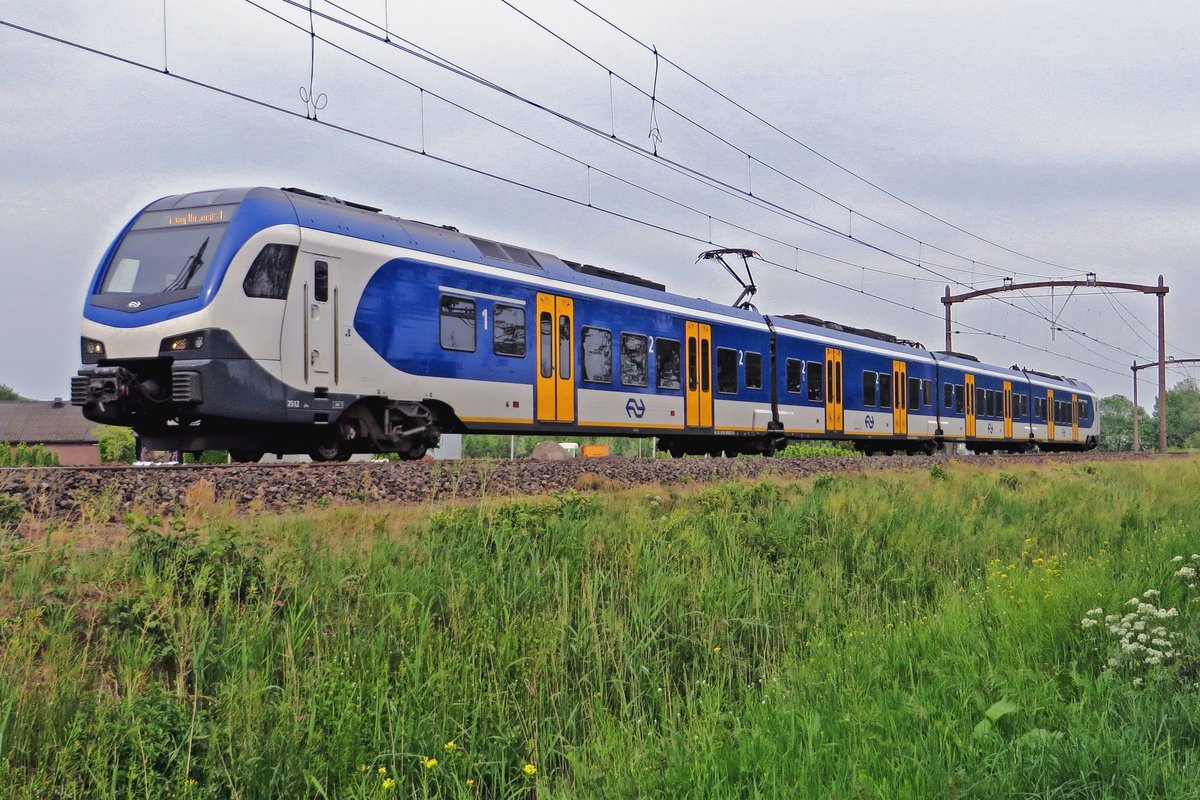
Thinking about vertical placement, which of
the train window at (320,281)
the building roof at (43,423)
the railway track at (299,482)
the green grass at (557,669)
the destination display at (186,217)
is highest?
the destination display at (186,217)

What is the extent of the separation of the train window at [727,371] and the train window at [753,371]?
0.55m

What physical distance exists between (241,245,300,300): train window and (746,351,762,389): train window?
1235cm

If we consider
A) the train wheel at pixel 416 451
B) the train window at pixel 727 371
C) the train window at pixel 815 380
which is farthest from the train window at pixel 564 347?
the train window at pixel 815 380

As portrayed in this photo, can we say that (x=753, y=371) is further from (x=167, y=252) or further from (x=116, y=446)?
(x=116, y=446)

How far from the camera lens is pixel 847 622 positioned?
6734 millimetres

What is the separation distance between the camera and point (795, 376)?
2433 centimetres

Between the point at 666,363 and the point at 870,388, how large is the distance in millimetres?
10325

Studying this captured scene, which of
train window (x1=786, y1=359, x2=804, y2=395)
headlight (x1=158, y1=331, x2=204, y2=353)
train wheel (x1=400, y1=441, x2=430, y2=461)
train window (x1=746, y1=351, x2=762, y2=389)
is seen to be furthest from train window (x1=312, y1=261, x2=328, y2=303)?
train window (x1=786, y1=359, x2=804, y2=395)

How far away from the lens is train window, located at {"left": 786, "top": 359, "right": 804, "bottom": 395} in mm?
24094

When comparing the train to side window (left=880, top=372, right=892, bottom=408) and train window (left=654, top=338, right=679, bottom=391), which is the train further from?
side window (left=880, top=372, right=892, bottom=408)

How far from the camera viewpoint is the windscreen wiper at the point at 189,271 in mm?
11984

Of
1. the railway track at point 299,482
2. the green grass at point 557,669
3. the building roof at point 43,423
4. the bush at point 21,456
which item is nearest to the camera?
the green grass at point 557,669

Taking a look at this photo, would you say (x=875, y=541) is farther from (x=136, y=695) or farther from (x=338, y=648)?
(x=136, y=695)

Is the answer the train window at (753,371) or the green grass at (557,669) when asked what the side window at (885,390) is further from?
the green grass at (557,669)
